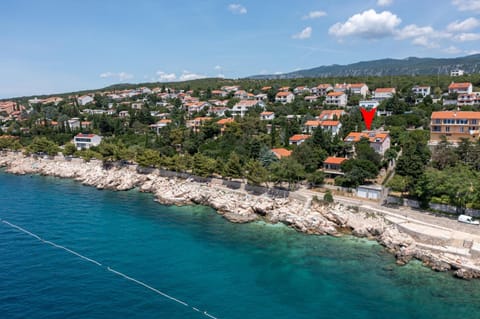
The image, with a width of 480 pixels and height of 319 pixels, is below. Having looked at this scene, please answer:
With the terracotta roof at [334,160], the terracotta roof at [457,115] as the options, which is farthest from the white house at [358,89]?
the terracotta roof at [334,160]

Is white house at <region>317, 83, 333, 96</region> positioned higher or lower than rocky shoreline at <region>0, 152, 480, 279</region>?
higher

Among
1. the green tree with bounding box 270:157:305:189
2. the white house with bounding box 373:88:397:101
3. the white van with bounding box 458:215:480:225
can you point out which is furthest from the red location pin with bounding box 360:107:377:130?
the white van with bounding box 458:215:480:225

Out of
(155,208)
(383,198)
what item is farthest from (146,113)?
(383,198)

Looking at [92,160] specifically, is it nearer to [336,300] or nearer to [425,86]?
[336,300]

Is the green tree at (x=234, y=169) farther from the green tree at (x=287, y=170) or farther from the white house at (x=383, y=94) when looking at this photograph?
the white house at (x=383, y=94)

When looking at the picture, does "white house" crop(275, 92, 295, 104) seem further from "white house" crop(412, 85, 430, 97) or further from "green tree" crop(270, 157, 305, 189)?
"green tree" crop(270, 157, 305, 189)
